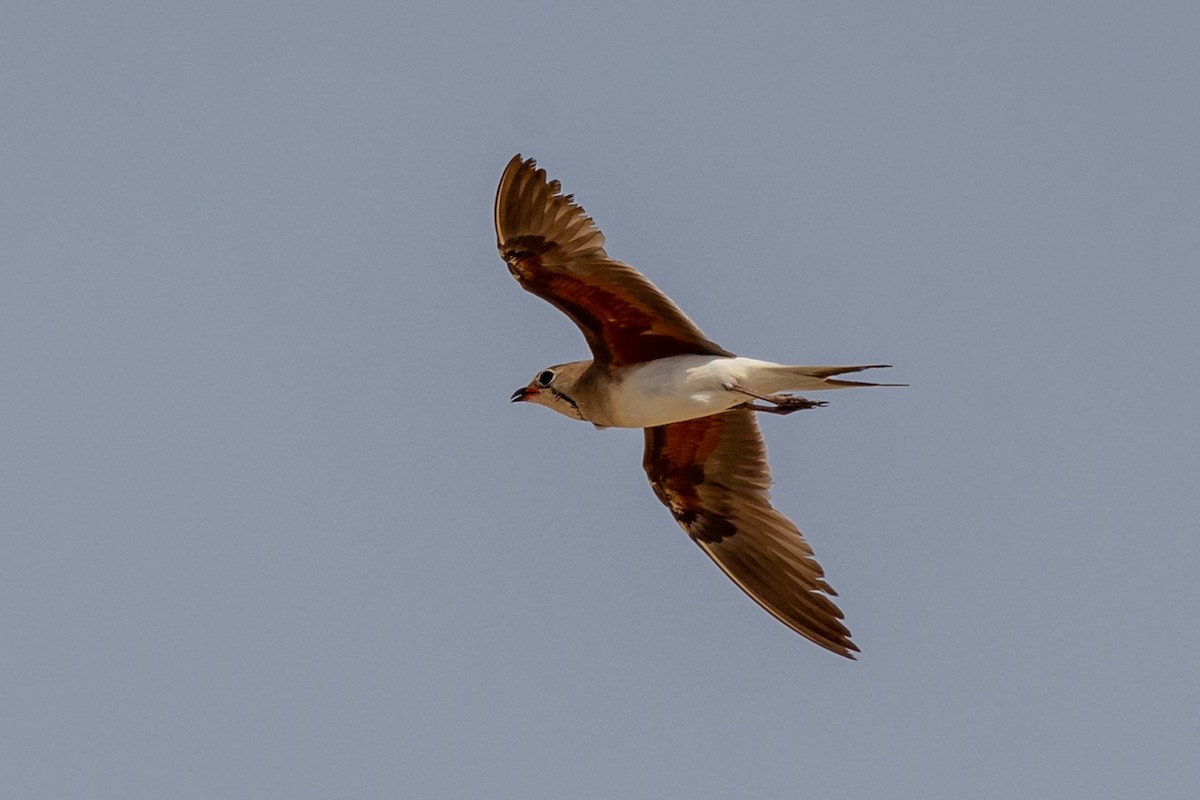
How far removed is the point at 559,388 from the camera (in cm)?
1331

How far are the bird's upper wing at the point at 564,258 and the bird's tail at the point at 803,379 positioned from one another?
638 mm

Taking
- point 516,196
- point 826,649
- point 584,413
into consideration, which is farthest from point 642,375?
point 826,649

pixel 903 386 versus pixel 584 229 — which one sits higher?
pixel 584 229

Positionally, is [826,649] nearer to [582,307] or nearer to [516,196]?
[582,307]

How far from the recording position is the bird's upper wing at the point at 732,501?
13602 mm

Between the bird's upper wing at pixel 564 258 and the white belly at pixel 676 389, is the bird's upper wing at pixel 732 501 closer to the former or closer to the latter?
the white belly at pixel 676 389

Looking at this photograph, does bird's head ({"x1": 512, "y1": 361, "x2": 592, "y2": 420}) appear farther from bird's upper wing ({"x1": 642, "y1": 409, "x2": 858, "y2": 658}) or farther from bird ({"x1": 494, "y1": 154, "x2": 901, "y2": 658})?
bird's upper wing ({"x1": 642, "y1": 409, "x2": 858, "y2": 658})

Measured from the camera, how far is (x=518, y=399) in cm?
1358

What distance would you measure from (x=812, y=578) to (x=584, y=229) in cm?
308

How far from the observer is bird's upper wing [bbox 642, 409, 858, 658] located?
1360 centimetres

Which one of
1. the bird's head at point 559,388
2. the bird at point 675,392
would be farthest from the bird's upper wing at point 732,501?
the bird's head at point 559,388

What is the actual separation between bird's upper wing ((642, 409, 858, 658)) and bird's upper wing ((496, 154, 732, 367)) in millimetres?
1315

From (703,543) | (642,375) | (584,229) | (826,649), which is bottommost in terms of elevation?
(826,649)

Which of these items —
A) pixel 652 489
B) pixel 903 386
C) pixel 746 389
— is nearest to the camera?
pixel 903 386
